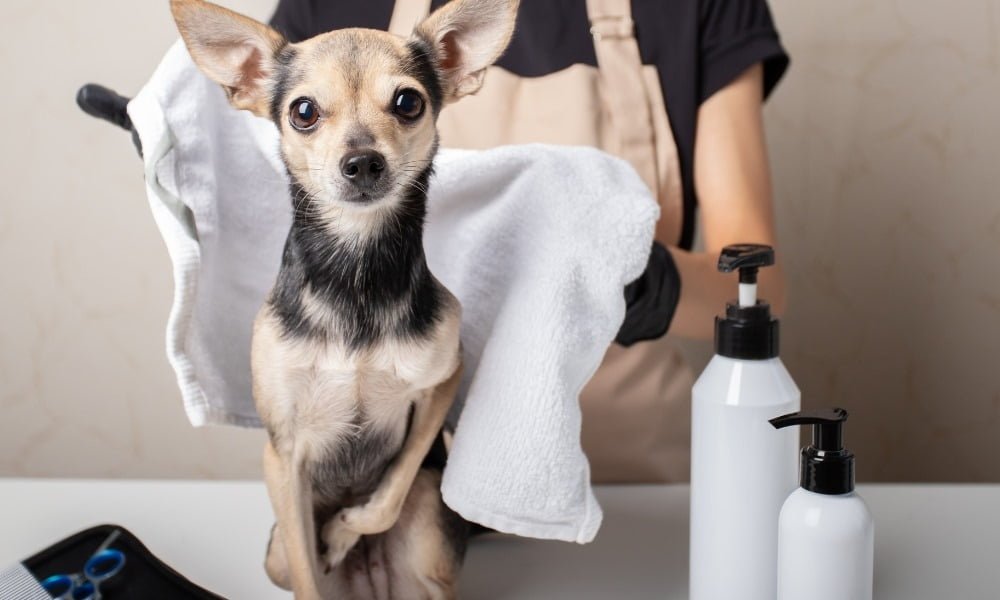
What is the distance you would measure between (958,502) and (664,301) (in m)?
0.35

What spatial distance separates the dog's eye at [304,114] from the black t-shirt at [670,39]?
0.56m

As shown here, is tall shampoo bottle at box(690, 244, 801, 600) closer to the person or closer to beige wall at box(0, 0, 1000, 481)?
the person

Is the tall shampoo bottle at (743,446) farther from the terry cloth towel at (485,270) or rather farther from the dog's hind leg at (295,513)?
the dog's hind leg at (295,513)

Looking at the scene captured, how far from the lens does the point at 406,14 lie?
0.98 metres

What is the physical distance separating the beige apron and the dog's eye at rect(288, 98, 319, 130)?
533 millimetres

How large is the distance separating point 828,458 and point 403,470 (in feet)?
0.78

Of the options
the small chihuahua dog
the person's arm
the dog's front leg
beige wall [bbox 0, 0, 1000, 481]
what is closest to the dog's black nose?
the small chihuahua dog

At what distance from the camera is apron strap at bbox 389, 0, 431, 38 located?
972 mm

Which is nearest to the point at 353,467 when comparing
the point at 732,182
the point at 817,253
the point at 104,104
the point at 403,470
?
the point at 403,470

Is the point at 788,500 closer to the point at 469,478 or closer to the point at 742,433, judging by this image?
the point at 742,433

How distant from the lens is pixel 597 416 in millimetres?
1043

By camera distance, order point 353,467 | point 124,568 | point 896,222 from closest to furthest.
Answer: point 353,467 < point 124,568 < point 896,222

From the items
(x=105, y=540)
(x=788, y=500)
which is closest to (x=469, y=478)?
(x=788, y=500)

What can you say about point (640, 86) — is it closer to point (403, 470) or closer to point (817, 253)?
point (817, 253)
